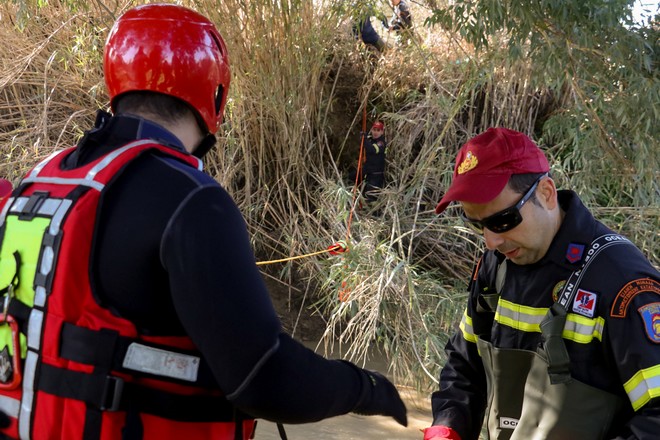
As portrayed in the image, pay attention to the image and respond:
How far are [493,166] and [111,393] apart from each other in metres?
1.17

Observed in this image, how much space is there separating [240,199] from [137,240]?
628 centimetres

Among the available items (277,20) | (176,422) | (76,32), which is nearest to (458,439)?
(176,422)

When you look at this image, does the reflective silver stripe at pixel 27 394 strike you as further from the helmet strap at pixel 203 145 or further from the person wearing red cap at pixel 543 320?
the person wearing red cap at pixel 543 320

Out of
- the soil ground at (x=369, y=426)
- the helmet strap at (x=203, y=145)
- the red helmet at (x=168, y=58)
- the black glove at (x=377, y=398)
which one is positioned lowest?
the soil ground at (x=369, y=426)

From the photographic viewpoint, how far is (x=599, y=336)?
186cm

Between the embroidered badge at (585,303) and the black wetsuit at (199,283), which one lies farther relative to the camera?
the embroidered badge at (585,303)

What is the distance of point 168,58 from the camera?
5.49 ft

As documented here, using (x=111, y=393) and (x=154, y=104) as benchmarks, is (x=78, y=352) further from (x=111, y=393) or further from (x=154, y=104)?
(x=154, y=104)

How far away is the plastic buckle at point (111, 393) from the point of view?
4.62 feet

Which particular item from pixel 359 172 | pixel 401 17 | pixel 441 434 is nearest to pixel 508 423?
pixel 441 434

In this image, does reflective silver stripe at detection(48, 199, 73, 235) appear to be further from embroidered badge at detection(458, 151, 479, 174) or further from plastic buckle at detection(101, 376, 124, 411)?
embroidered badge at detection(458, 151, 479, 174)

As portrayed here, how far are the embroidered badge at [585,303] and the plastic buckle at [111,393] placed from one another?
3.66ft

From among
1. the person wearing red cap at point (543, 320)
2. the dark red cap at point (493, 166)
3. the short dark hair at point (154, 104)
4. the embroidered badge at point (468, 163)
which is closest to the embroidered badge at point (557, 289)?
the person wearing red cap at point (543, 320)

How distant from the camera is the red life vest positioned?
1.41 m
